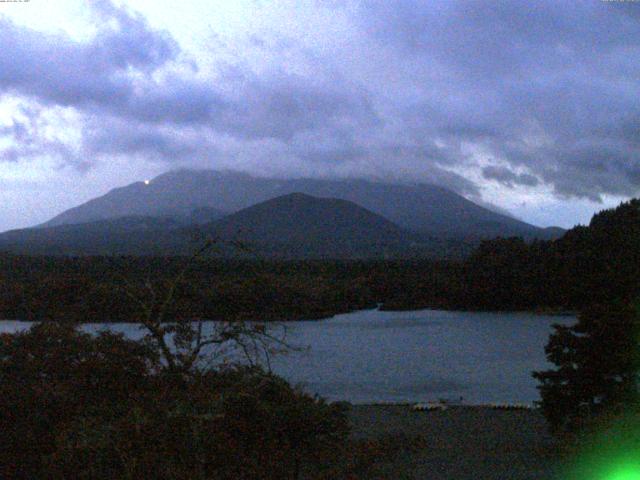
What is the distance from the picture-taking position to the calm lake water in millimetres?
19172

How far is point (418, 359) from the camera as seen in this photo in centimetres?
2430

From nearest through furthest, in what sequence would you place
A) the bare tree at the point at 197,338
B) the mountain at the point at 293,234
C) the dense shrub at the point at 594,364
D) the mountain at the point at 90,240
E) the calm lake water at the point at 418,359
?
the bare tree at the point at 197,338 → the dense shrub at the point at 594,364 → the calm lake water at the point at 418,359 → the mountain at the point at 90,240 → the mountain at the point at 293,234

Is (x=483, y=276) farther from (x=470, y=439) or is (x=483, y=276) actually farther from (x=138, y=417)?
(x=138, y=417)

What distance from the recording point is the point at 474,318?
36.7 metres

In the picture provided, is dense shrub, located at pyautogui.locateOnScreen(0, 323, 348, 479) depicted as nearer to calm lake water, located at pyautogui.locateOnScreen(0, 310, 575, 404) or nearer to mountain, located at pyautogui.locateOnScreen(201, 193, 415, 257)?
calm lake water, located at pyautogui.locateOnScreen(0, 310, 575, 404)

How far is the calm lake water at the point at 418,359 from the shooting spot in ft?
62.9

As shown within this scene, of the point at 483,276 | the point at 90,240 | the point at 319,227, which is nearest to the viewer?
the point at 483,276

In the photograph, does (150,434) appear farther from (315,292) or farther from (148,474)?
(315,292)

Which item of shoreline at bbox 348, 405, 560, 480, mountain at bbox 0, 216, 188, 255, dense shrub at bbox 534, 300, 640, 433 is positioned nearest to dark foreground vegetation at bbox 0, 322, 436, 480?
shoreline at bbox 348, 405, 560, 480

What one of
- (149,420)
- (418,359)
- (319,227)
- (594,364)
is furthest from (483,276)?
(319,227)

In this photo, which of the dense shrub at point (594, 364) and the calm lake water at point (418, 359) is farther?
the calm lake water at point (418, 359)

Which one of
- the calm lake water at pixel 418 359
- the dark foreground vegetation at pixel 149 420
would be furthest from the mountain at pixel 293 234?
the dark foreground vegetation at pixel 149 420

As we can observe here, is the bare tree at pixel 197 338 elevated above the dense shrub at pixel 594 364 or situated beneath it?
elevated above

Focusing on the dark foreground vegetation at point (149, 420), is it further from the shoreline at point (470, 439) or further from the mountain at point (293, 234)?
the mountain at point (293, 234)
